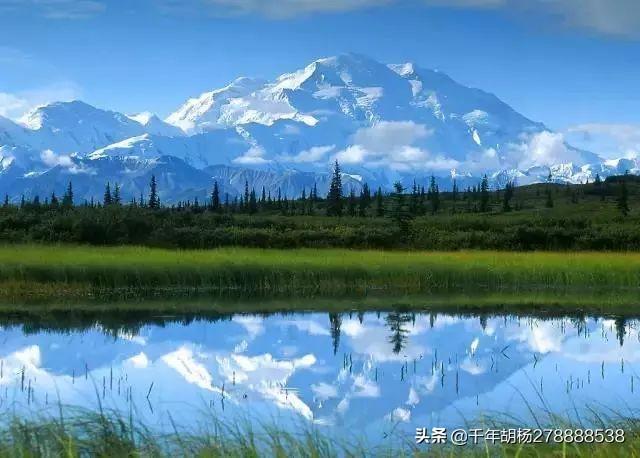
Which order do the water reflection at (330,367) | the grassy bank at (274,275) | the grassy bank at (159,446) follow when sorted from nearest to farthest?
the grassy bank at (159,446), the water reflection at (330,367), the grassy bank at (274,275)

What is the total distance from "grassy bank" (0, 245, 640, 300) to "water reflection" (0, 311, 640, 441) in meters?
5.65

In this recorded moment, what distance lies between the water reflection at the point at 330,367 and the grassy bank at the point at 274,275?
18.5 feet

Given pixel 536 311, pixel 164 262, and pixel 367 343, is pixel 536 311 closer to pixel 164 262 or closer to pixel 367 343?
pixel 367 343

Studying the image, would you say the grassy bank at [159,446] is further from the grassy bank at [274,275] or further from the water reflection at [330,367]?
the grassy bank at [274,275]

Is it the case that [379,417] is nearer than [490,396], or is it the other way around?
[379,417]

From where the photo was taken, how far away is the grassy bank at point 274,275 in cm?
3219

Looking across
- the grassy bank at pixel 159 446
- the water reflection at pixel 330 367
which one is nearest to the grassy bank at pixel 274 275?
the water reflection at pixel 330 367

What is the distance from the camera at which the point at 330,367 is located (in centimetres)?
2017

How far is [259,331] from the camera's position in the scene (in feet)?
86.1

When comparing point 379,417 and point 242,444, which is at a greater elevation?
point 242,444

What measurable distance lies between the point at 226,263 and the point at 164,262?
2.62 m

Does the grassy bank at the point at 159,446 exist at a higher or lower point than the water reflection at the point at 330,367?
higher

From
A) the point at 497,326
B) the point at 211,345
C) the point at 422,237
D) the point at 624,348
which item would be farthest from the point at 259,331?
the point at 422,237

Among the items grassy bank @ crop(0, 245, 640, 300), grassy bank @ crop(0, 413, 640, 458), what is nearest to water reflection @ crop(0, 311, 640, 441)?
grassy bank @ crop(0, 413, 640, 458)
